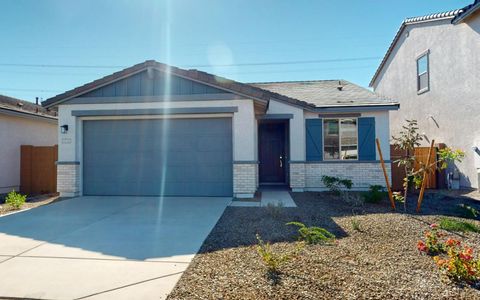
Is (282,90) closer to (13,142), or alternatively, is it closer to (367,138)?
(367,138)

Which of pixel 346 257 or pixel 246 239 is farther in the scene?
pixel 246 239

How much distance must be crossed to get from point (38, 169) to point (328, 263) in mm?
11932

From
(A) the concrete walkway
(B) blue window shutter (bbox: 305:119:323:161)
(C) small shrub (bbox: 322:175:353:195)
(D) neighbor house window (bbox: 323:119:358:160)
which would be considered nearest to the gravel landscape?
(A) the concrete walkway

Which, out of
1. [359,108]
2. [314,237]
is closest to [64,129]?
[314,237]

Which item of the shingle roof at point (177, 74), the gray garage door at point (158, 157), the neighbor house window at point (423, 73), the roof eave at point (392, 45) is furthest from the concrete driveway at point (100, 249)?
the roof eave at point (392, 45)

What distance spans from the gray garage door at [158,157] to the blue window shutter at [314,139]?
3.39 meters

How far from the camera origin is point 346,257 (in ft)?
12.6

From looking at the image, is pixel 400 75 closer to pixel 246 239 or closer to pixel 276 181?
pixel 276 181

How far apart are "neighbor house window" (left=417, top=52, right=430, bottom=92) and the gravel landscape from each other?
9.10 m

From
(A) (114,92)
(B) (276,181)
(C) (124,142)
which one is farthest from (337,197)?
(A) (114,92)

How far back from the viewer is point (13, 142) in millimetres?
11109

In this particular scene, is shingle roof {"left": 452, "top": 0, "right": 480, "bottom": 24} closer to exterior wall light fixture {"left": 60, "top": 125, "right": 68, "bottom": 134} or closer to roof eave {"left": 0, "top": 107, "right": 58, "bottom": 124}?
exterior wall light fixture {"left": 60, "top": 125, "right": 68, "bottom": 134}

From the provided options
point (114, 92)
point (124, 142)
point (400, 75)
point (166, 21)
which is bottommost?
point (124, 142)

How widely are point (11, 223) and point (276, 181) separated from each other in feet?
31.2
